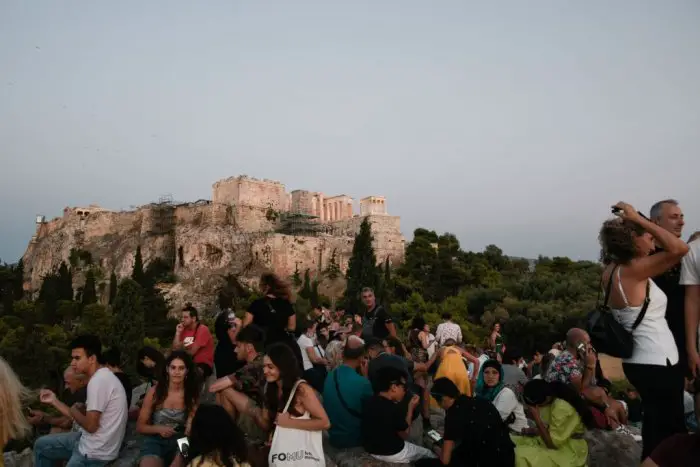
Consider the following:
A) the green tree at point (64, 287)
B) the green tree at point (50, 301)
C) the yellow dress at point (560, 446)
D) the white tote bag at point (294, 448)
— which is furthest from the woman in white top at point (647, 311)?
the green tree at point (64, 287)

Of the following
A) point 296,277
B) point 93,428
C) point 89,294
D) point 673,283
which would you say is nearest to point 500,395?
point 673,283

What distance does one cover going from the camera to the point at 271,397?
3.96 meters

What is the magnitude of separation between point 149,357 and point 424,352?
4.68 meters

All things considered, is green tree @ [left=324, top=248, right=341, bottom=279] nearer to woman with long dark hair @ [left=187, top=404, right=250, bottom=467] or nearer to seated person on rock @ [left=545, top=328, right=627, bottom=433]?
seated person on rock @ [left=545, top=328, right=627, bottom=433]

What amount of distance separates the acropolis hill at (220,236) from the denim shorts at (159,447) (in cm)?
3911

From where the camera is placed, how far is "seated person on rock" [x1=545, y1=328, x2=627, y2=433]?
17.4 ft

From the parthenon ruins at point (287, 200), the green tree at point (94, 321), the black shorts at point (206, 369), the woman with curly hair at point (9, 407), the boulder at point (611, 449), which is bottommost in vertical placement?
the green tree at point (94, 321)

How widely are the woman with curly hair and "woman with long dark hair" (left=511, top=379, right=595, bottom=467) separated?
355 cm

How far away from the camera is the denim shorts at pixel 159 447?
429cm

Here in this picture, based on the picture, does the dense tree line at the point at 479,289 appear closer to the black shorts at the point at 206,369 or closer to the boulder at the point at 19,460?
the black shorts at the point at 206,369

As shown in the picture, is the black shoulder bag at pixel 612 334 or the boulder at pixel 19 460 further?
the boulder at pixel 19 460

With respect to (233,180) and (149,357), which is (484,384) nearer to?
(149,357)

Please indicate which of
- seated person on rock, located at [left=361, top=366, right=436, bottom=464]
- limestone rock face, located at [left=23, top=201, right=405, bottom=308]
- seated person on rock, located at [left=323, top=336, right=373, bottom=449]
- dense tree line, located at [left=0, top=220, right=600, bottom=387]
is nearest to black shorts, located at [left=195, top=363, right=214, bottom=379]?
dense tree line, located at [left=0, top=220, right=600, bottom=387]

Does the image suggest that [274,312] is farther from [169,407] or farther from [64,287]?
[64,287]
